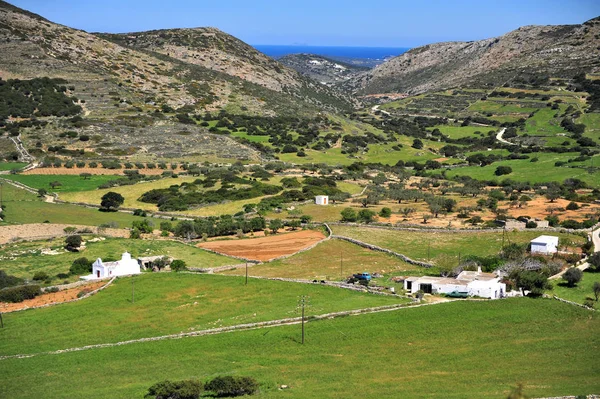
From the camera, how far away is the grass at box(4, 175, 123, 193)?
278 feet

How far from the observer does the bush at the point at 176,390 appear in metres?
30.8

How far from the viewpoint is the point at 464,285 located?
44438mm

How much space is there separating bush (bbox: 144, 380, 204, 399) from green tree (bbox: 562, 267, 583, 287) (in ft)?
83.1

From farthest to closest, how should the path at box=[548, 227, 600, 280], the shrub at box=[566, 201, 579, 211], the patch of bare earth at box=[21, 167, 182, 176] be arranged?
the patch of bare earth at box=[21, 167, 182, 176], the shrub at box=[566, 201, 579, 211], the path at box=[548, 227, 600, 280]

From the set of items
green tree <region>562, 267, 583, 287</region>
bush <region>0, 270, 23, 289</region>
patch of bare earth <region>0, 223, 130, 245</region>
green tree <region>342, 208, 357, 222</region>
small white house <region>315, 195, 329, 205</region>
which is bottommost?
bush <region>0, 270, 23, 289</region>

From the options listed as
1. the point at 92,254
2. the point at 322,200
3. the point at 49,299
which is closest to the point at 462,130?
the point at 322,200

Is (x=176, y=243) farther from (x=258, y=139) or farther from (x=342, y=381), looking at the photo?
(x=258, y=139)

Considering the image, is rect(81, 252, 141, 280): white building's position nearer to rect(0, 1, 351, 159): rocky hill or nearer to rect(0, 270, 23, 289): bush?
rect(0, 270, 23, 289): bush

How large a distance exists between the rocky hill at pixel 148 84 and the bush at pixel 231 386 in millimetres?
79126

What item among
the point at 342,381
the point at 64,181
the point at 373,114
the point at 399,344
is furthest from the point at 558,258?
the point at 373,114

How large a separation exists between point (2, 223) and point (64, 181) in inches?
975

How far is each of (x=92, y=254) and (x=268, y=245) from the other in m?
14.2

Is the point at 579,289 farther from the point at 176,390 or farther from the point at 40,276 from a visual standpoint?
the point at 40,276

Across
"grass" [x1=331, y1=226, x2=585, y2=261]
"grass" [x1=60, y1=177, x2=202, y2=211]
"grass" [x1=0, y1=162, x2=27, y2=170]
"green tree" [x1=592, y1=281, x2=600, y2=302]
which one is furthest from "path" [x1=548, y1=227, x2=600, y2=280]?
"grass" [x1=0, y1=162, x2=27, y2=170]
